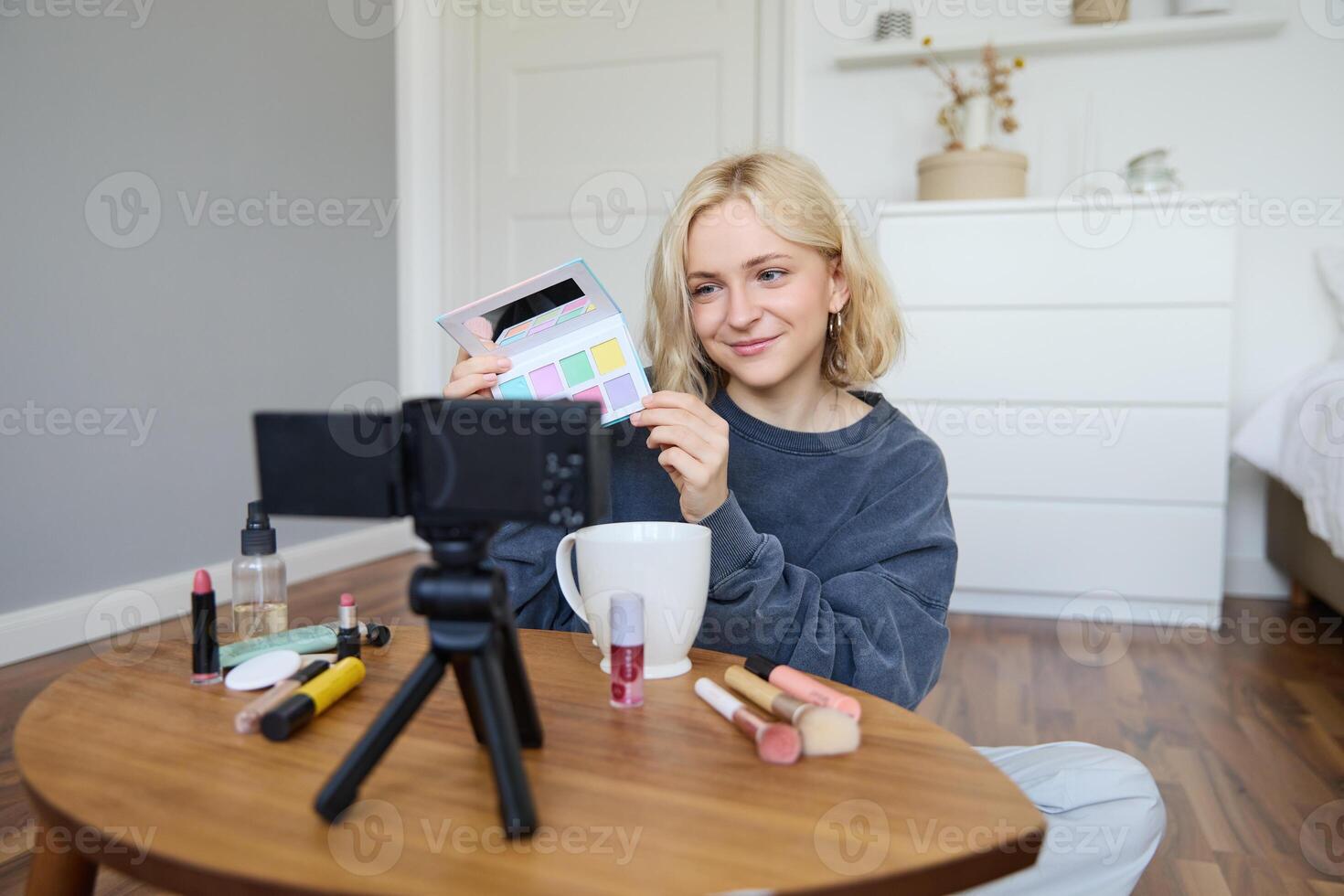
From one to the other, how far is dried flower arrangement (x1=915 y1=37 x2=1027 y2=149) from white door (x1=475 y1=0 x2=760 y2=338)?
558mm

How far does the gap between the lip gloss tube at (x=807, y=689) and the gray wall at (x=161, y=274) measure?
186 centimetres

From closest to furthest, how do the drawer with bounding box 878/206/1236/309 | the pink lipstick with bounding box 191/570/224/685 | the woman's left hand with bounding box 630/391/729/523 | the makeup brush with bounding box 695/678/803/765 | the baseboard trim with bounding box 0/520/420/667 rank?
1. the makeup brush with bounding box 695/678/803/765
2. the pink lipstick with bounding box 191/570/224/685
3. the woman's left hand with bounding box 630/391/729/523
4. the baseboard trim with bounding box 0/520/420/667
5. the drawer with bounding box 878/206/1236/309

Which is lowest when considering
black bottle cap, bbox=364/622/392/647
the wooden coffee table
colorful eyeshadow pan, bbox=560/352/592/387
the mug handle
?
the wooden coffee table

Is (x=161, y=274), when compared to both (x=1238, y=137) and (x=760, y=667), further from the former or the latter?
(x=1238, y=137)

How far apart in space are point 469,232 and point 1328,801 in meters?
2.86

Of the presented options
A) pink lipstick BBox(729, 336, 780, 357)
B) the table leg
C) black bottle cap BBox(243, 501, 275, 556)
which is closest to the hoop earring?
pink lipstick BBox(729, 336, 780, 357)

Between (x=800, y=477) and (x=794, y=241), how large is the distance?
249 mm

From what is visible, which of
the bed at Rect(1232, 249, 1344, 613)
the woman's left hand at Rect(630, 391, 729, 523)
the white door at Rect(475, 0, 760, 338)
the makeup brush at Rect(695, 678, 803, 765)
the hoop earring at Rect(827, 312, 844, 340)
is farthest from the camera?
the white door at Rect(475, 0, 760, 338)

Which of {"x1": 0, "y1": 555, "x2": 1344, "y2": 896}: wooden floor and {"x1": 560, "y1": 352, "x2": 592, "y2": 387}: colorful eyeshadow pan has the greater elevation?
{"x1": 560, "y1": 352, "x2": 592, "y2": 387}: colorful eyeshadow pan

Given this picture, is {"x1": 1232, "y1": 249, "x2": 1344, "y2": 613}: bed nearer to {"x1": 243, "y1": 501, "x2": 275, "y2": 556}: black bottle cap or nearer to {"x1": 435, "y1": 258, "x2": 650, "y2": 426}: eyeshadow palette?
{"x1": 435, "y1": 258, "x2": 650, "y2": 426}: eyeshadow palette

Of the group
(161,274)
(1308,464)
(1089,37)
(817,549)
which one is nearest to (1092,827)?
(817,549)

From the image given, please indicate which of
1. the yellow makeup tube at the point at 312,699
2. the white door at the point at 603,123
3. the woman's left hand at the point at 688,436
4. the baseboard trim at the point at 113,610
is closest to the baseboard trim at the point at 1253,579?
the white door at the point at 603,123

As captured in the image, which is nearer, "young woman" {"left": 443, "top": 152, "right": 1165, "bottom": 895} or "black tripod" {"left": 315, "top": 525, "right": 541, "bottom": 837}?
"black tripod" {"left": 315, "top": 525, "right": 541, "bottom": 837}

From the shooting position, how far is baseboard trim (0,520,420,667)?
6.32ft
